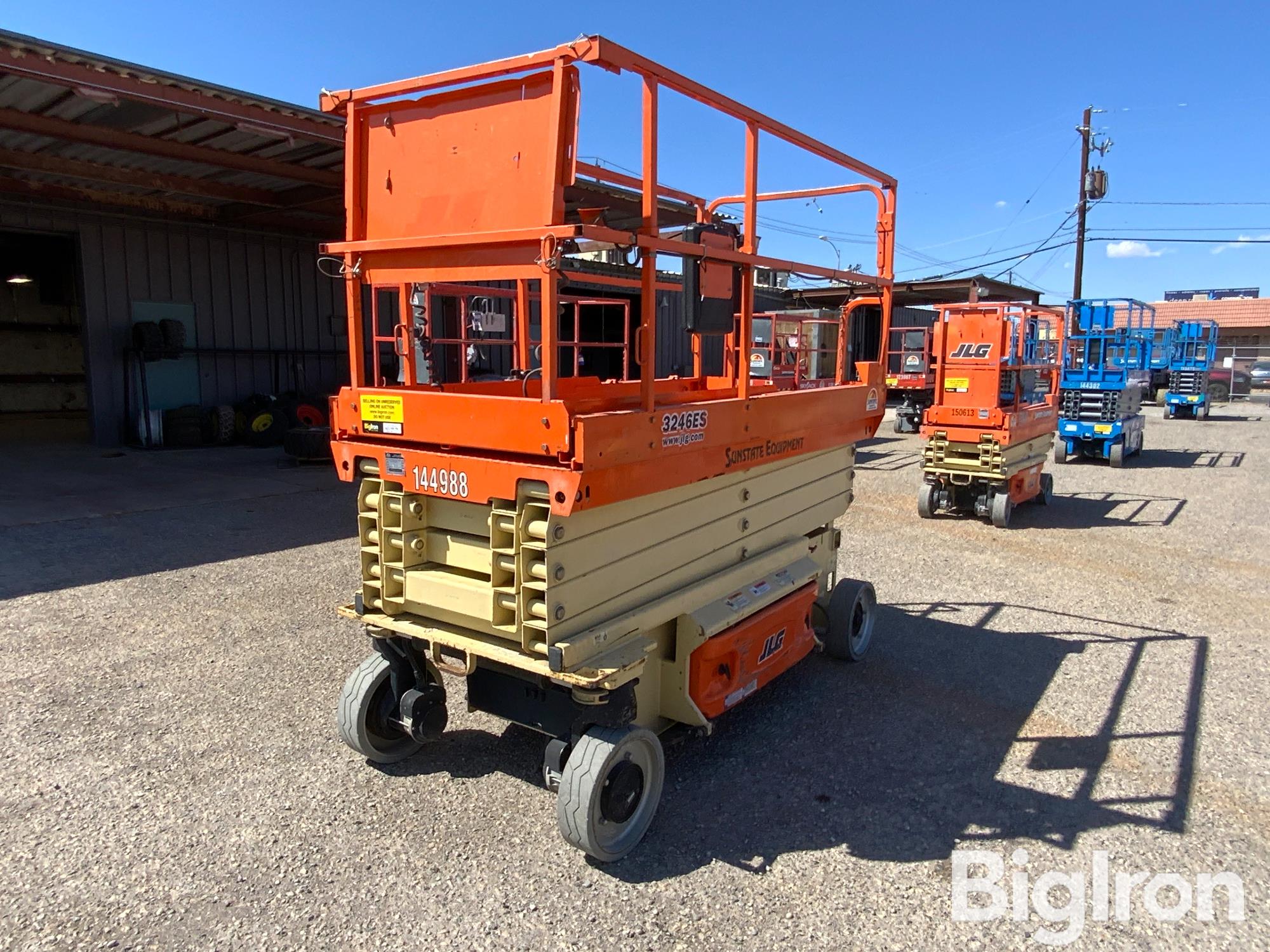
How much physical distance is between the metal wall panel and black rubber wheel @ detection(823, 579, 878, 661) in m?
14.1

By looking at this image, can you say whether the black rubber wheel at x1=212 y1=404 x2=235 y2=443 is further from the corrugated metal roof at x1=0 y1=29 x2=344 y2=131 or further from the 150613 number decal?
the 150613 number decal

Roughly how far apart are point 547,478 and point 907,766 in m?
2.52

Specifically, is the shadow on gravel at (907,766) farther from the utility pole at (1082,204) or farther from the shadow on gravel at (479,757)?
the utility pole at (1082,204)

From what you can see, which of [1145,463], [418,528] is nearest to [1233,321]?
[1145,463]

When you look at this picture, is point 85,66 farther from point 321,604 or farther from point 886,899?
point 886,899

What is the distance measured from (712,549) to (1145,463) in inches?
551

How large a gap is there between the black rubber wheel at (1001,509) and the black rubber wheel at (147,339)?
13794 millimetres

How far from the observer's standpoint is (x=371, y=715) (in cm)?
394

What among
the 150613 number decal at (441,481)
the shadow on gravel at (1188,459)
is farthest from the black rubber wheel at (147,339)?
the shadow on gravel at (1188,459)

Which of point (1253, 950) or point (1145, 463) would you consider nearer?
point (1253, 950)

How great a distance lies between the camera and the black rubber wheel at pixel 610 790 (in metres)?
3.17

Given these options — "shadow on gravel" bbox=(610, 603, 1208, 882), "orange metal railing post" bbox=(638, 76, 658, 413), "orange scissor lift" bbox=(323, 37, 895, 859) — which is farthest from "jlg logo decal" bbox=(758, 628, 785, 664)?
"orange metal railing post" bbox=(638, 76, 658, 413)

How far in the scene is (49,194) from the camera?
13141 mm

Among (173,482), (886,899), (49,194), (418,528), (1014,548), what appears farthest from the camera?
(49,194)
